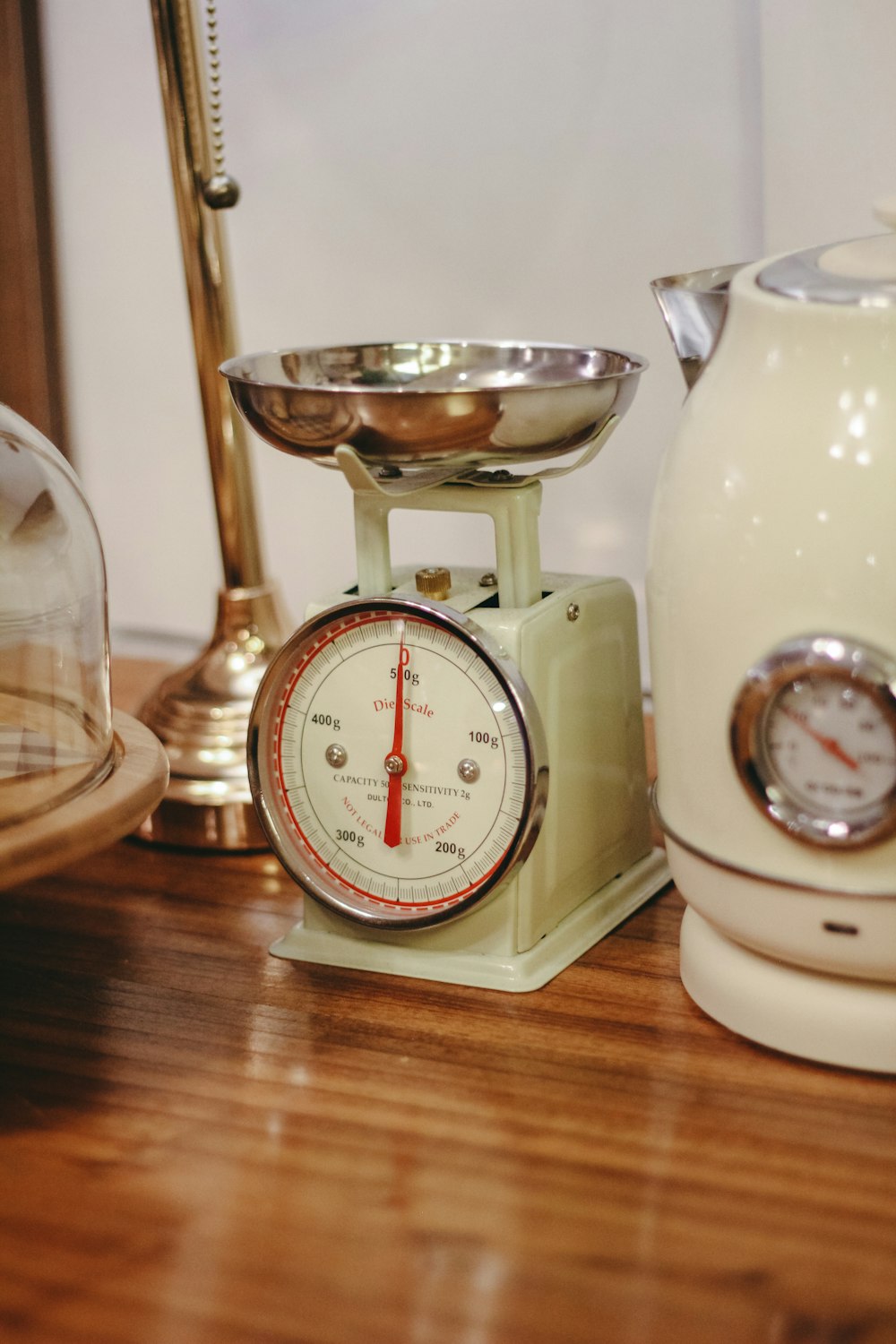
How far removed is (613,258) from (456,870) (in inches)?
24.0

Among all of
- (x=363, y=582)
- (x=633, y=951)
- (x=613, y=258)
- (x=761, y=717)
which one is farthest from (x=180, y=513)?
(x=761, y=717)

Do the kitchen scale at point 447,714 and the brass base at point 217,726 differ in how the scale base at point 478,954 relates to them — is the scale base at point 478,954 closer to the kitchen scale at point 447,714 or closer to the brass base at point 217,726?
the kitchen scale at point 447,714

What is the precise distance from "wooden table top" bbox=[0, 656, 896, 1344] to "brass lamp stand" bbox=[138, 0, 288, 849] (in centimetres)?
14

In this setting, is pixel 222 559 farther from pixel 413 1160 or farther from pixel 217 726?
pixel 413 1160

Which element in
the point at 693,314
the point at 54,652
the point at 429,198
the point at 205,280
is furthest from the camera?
the point at 429,198

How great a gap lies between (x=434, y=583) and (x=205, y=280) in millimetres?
354

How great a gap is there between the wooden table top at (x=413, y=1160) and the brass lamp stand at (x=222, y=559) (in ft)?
0.47

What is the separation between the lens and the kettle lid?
0.67 metres

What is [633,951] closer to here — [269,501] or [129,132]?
[269,501]

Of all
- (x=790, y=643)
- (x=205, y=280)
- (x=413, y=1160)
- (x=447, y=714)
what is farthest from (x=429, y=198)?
(x=413, y=1160)

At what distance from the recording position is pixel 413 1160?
0.68 metres

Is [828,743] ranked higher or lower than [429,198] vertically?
lower

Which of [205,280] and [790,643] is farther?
[205,280]

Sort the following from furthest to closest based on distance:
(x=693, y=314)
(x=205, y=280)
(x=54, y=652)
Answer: (x=205, y=280), (x=54, y=652), (x=693, y=314)
